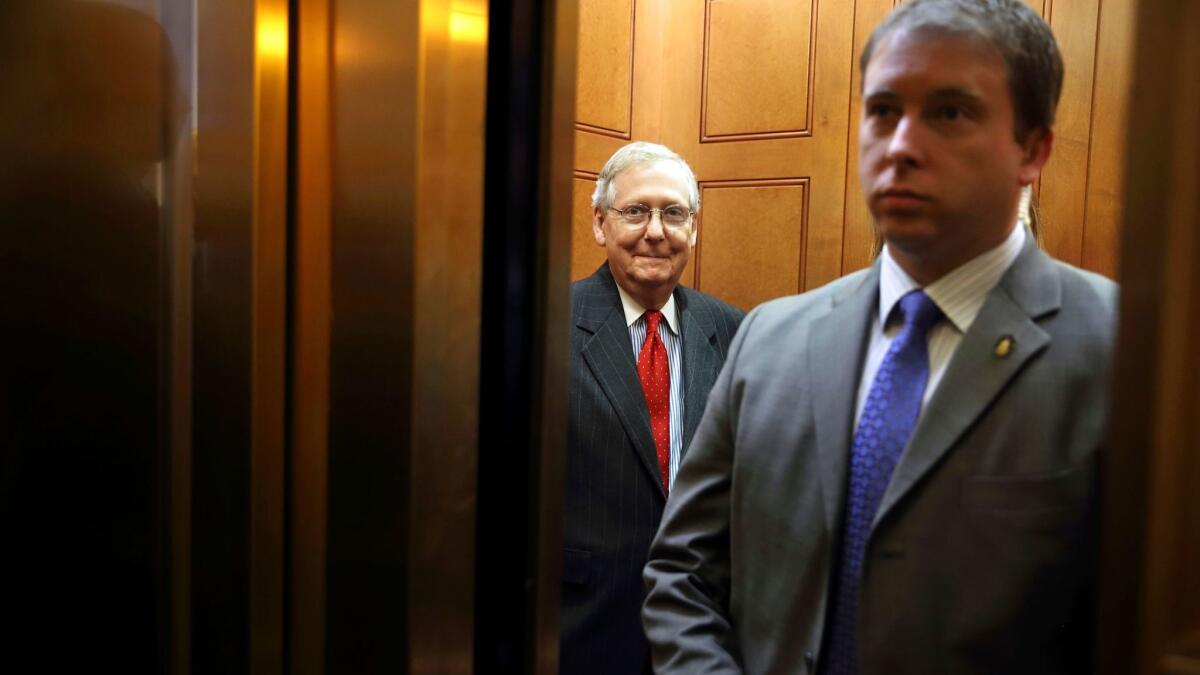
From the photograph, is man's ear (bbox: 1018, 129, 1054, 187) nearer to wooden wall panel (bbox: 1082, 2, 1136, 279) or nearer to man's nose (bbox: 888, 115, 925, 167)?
man's nose (bbox: 888, 115, 925, 167)

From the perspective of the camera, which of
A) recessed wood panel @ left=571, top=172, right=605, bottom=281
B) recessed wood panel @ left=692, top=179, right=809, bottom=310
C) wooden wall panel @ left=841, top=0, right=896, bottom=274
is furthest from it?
recessed wood panel @ left=571, top=172, right=605, bottom=281

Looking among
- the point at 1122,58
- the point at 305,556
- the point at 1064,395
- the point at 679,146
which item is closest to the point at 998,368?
the point at 1064,395

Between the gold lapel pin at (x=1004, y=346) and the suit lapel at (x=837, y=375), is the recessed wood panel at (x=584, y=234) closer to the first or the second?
the suit lapel at (x=837, y=375)

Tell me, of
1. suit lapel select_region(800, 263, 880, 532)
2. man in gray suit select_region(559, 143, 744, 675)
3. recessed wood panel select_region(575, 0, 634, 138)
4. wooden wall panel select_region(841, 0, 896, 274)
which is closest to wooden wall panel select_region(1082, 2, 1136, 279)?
wooden wall panel select_region(841, 0, 896, 274)

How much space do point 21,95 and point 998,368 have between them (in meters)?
0.96

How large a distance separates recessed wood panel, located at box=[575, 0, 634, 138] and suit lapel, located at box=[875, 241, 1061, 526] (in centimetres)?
230

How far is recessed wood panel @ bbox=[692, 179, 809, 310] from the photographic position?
104 inches

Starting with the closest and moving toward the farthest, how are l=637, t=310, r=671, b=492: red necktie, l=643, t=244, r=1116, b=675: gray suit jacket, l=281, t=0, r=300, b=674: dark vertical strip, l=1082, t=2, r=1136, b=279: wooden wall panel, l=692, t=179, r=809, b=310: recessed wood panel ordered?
l=643, t=244, r=1116, b=675: gray suit jacket → l=281, t=0, r=300, b=674: dark vertical strip → l=637, t=310, r=671, b=492: red necktie → l=1082, t=2, r=1136, b=279: wooden wall panel → l=692, t=179, r=809, b=310: recessed wood panel

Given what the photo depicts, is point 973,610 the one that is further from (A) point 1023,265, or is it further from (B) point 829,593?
(A) point 1023,265

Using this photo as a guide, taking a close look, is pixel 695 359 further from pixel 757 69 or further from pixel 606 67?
pixel 606 67

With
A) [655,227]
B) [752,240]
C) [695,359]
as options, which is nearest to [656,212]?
[655,227]

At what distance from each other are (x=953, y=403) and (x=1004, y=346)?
5cm

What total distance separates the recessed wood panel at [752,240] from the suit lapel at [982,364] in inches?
77.5

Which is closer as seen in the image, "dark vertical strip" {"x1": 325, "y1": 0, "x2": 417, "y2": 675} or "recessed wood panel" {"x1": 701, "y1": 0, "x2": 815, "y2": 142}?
"dark vertical strip" {"x1": 325, "y1": 0, "x2": 417, "y2": 675}
